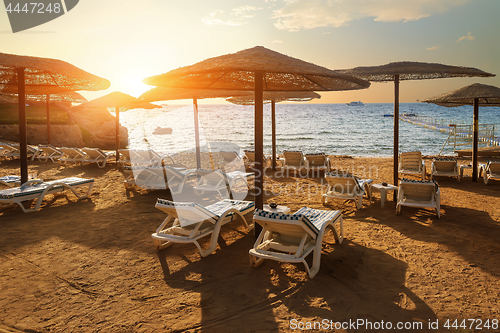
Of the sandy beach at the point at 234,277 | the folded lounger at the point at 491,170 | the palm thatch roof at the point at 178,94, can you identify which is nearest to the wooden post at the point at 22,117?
the sandy beach at the point at 234,277

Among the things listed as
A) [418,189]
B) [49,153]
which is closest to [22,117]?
[49,153]

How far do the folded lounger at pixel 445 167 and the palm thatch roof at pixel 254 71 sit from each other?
4.59 meters

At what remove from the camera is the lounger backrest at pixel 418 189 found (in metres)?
5.32

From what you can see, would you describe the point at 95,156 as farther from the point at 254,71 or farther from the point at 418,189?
the point at 418,189

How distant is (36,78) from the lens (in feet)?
24.9

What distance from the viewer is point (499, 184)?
25.7 ft

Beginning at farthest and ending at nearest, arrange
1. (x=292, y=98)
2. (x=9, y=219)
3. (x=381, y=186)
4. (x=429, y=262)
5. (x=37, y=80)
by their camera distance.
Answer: (x=292, y=98)
(x=37, y=80)
(x=381, y=186)
(x=9, y=219)
(x=429, y=262)

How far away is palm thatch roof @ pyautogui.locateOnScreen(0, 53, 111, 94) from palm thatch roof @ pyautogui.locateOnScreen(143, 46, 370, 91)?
104 inches

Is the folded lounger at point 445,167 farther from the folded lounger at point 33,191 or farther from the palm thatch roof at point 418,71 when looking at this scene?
the folded lounger at point 33,191

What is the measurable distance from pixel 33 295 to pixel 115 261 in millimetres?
897

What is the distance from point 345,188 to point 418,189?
51.0 inches

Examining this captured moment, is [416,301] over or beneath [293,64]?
beneath

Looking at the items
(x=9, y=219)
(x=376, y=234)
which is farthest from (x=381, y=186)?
(x=9, y=219)

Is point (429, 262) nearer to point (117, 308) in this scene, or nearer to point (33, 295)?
point (117, 308)
